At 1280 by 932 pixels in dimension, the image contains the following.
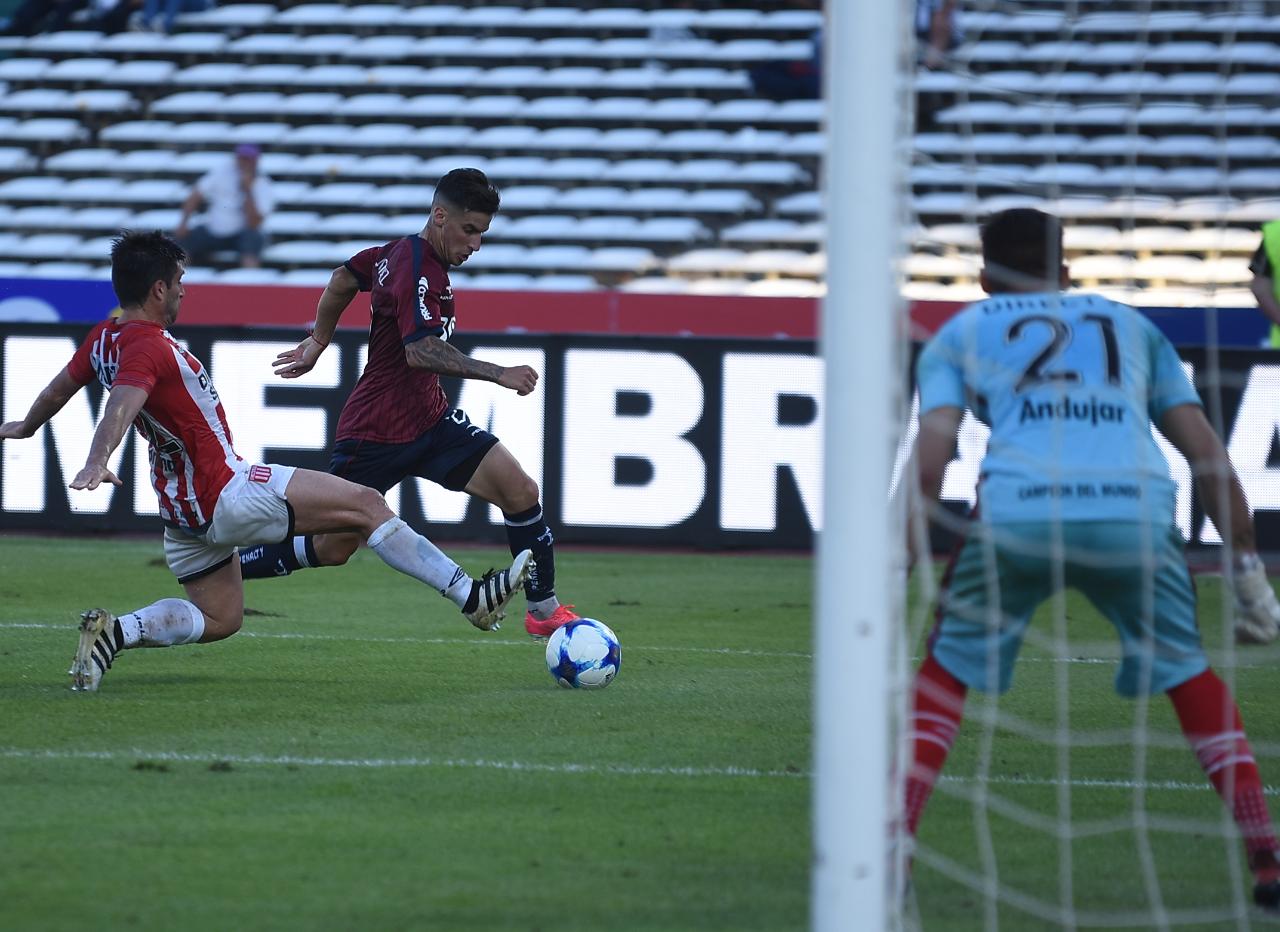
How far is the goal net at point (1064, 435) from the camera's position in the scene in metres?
4.33

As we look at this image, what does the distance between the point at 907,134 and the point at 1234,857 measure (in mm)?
1947

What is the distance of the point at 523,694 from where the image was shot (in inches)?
265

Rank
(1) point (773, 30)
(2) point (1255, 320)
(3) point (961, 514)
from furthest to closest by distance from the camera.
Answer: (1) point (773, 30)
(2) point (1255, 320)
(3) point (961, 514)

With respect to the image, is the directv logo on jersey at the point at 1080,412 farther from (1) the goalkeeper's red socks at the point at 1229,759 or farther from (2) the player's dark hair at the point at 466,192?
(2) the player's dark hair at the point at 466,192

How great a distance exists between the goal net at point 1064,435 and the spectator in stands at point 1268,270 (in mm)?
A: 58

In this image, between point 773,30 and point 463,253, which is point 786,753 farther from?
point 773,30

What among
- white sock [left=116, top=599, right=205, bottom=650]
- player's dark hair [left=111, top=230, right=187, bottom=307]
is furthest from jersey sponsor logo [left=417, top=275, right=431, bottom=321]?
white sock [left=116, top=599, right=205, bottom=650]

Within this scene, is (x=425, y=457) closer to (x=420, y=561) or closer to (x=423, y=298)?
(x=423, y=298)

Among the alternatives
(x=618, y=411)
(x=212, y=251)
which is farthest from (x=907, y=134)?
(x=212, y=251)

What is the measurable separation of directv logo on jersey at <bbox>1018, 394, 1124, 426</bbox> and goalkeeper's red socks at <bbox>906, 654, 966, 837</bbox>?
0.59 meters

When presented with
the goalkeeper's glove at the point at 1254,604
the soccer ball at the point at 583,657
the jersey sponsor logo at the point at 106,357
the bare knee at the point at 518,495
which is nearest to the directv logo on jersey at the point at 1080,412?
the goalkeeper's glove at the point at 1254,604

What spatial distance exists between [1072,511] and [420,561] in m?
3.31

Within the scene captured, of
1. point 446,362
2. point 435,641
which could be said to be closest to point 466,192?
point 446,362

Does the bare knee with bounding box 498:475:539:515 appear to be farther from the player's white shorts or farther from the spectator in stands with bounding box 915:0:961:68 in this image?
the spectator in stands with bounding box 915:0:961:68
